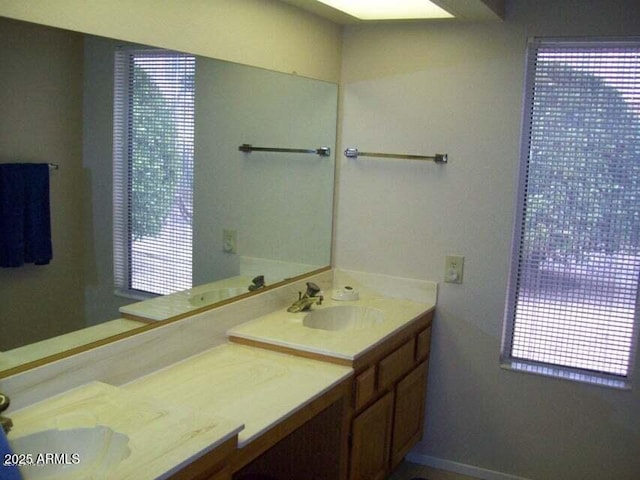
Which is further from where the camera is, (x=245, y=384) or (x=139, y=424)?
(x=245, y=384)

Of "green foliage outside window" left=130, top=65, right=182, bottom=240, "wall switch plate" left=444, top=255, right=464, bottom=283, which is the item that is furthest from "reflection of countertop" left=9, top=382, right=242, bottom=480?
"wall switch plate" left=444, top=255, right=464, bottom=283

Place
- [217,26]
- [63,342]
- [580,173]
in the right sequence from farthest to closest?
1. [580,173]
2. [217,26]
3. [63,342]

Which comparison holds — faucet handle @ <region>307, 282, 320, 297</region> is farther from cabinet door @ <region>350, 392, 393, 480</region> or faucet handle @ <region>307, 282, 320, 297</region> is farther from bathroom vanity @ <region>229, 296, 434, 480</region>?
cabinet door @ <region>350, 392, 393, 480</region>

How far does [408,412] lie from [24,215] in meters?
1.94

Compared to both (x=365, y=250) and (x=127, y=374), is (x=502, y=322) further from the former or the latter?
(x=127, y=374)

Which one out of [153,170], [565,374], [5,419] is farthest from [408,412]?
[5,419]

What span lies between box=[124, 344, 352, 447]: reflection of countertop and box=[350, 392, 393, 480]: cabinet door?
0.33 metres

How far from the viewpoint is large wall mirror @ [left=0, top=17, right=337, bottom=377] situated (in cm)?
174

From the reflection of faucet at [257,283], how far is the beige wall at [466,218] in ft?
2.23

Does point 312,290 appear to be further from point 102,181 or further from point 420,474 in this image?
point 102,181

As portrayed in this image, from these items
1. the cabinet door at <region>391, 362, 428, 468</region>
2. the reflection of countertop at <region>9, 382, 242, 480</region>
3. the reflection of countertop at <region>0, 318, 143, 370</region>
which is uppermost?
the reflection of countertop at <region>0, 318, 143, 370</region>

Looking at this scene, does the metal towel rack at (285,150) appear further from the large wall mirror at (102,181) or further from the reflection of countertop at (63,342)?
the reflection of countertop at (63,342)

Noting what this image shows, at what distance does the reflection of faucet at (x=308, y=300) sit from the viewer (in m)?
2.91

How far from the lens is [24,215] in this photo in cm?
177
